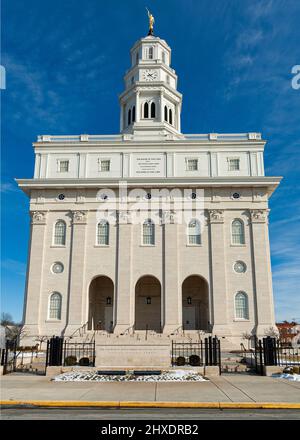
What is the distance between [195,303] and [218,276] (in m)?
4.82

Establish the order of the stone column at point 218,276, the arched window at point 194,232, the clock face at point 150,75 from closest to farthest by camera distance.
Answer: the stone column at point 218,276 < the arched window at point 194,232 < the clock face at point 150,75

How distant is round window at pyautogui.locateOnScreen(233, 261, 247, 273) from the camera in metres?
39.7

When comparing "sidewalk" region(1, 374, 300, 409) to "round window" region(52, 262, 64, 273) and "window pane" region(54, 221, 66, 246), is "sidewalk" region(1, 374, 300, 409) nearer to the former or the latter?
"round window" region(52, 262, 64, 273)

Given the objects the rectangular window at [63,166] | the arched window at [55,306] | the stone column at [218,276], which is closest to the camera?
the stone column at [218,276]

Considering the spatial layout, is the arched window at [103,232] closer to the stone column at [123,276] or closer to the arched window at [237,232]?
the stone column at [123,276]

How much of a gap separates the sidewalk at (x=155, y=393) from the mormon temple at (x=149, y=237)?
20.1m

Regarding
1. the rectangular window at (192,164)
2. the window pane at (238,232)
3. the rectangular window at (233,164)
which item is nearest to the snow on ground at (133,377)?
the window pane at (238,232)

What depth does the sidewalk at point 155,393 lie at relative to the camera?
12086mm

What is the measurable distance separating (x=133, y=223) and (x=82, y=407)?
97.4ft

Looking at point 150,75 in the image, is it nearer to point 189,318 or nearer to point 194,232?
point 194,232

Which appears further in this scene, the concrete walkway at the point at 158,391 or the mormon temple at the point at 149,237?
the mormon temple at the point at 149,237

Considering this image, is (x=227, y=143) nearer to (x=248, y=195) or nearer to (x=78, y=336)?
(x=248, y=195)
